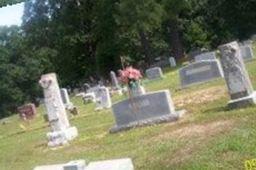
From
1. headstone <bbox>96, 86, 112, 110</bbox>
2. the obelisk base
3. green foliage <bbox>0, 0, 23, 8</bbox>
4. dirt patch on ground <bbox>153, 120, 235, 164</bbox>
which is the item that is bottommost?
dirt patch on ground <bbox>153, 120, 235, 164</bbox>

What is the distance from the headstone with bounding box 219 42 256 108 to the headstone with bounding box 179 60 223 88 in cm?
760

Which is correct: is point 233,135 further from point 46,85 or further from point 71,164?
point 46,85

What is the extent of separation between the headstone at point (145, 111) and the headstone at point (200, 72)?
6.81m

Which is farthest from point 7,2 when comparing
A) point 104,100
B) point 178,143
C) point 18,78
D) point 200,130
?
point 18,78

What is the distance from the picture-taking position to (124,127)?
16.5 m

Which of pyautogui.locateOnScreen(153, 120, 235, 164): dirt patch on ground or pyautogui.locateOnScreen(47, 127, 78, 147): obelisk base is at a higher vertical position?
pyautogui.locateOnScreen(47, 127, 78, 147): obelisk base

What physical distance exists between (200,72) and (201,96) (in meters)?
4.38

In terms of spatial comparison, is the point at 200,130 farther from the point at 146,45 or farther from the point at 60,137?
the point at 146,45

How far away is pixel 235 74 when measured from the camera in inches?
585

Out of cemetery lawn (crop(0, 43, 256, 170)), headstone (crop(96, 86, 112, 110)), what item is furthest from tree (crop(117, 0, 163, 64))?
cemetery lawn (crop(0, 43, 256, 170))

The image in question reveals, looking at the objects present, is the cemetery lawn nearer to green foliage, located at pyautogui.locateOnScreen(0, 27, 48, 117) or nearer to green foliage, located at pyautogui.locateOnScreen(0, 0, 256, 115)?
green foliage, located at pyautogui.locateOnScreen(0, 0, 256, 115)

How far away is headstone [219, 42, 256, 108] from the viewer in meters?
14.6

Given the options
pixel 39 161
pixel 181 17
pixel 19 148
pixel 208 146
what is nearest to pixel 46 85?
pixel 19 148

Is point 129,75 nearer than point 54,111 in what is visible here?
Yes
